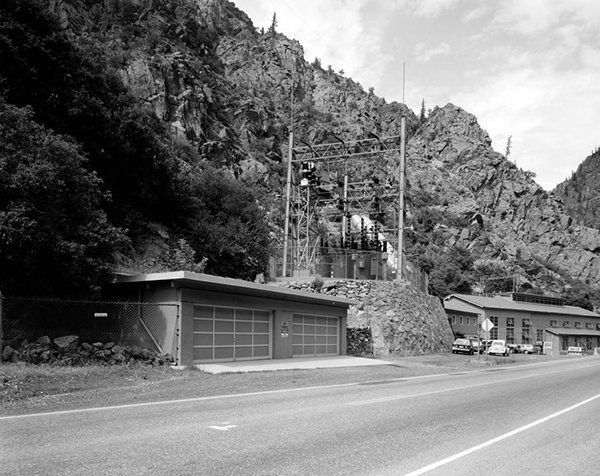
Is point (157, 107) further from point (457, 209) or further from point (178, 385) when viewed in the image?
point (457, 209)

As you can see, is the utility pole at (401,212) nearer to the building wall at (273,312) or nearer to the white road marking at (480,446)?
the building wall at (273,312)

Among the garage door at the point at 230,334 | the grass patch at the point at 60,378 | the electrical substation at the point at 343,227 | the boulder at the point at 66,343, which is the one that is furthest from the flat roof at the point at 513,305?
the boulder at the point at 66,343

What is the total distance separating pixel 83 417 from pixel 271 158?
81.6 meters

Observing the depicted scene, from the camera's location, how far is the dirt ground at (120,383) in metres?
12.3

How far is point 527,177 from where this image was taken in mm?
159125

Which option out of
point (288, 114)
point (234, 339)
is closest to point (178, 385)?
point (234, 339)

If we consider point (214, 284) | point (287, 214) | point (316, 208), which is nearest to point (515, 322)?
point (316, 208)

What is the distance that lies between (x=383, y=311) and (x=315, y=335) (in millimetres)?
6084

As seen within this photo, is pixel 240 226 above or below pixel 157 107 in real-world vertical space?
below

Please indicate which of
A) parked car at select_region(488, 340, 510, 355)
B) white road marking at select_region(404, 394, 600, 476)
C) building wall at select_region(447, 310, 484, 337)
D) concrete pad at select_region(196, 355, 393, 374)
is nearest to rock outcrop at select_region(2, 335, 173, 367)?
concrete pad at select_region(196, 355, 393, 374)

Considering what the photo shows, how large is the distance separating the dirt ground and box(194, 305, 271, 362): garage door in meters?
2.97

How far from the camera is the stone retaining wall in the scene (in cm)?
3434

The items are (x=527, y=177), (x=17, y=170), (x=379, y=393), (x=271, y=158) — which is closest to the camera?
(x=379, y=393)

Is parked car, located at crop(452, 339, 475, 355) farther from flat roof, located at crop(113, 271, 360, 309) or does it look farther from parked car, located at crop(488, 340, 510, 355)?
flat roof, located at crop(113, 271, 360, 309)
